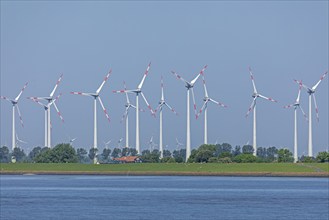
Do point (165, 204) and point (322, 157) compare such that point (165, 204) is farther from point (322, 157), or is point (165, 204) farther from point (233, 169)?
point (322, 157)

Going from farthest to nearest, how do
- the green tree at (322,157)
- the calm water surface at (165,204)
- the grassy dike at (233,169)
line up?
the green tree at (322,157), the grassy dike at (233,169), the calm water surface at (165,204)

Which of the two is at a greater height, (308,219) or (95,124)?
(95,124)

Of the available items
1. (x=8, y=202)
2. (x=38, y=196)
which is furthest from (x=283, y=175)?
(x=8, y=202)

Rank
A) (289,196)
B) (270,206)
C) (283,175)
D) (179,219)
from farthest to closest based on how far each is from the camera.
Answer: (283,175) < (289,196) < (270,206) < (179,219)

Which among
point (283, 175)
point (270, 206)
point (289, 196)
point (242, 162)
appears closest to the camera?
point (270, 206)

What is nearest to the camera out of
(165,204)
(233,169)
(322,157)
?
(165,204)

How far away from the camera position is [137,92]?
181m

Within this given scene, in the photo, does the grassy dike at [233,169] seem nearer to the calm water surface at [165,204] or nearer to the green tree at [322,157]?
the green tree at [322,157]

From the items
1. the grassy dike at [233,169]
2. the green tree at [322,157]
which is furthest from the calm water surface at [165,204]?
the green tree at [322,157]

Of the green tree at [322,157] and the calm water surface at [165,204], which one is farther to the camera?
the green tree at [322,157]

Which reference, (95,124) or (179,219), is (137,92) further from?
(179,219)

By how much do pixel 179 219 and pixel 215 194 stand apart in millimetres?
37214

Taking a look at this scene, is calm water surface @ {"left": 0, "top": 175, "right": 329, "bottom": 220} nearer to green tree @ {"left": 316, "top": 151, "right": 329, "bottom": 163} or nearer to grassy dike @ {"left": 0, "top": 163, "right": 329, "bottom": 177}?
grassy dike @ {"left": 0, "top": 163, "right": 329, "bottom": 177}

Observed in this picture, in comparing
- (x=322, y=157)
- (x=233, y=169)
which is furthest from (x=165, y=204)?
(x=322, y=157)
